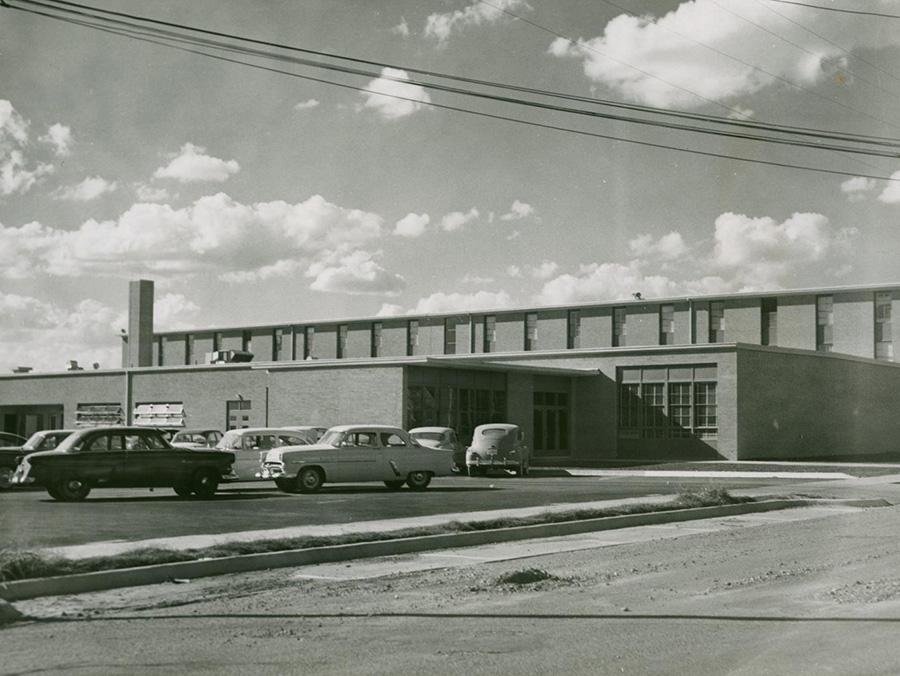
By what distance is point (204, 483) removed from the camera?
78.6 ft

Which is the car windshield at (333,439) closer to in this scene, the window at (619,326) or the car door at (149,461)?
the car door at (149,461)

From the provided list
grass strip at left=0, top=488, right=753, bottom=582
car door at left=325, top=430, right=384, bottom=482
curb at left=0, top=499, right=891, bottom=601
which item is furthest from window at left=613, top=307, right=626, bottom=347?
grass strip at left=0, top=488, right=753, bottom=582

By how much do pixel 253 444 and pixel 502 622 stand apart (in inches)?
835

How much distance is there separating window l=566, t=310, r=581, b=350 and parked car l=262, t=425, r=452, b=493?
42559mm

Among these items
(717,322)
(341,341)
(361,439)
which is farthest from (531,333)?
(361,439)

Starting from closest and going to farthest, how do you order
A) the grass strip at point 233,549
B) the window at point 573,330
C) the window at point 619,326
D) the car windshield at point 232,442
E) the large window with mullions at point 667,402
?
the grass strip at point 233,549, the car windshield at point 232,442, the large window with mullions at point 667,402, the window at point 619,326, the window at point 573,330

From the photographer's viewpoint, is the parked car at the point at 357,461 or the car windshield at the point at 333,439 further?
the car windshield at the point at 333,439

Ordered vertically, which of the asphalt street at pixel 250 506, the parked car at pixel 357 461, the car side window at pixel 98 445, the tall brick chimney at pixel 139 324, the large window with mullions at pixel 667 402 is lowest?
the asphalt street at pixel 250 506

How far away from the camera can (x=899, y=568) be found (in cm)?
1266

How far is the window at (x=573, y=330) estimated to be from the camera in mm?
69875

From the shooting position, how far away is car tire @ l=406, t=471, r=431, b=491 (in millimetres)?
27344

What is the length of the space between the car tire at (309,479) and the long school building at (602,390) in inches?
542

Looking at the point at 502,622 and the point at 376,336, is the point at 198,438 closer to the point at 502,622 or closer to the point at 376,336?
the point at 502,622

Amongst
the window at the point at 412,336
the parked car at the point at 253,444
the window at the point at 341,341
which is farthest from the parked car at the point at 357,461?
the window at the point at 341,341
